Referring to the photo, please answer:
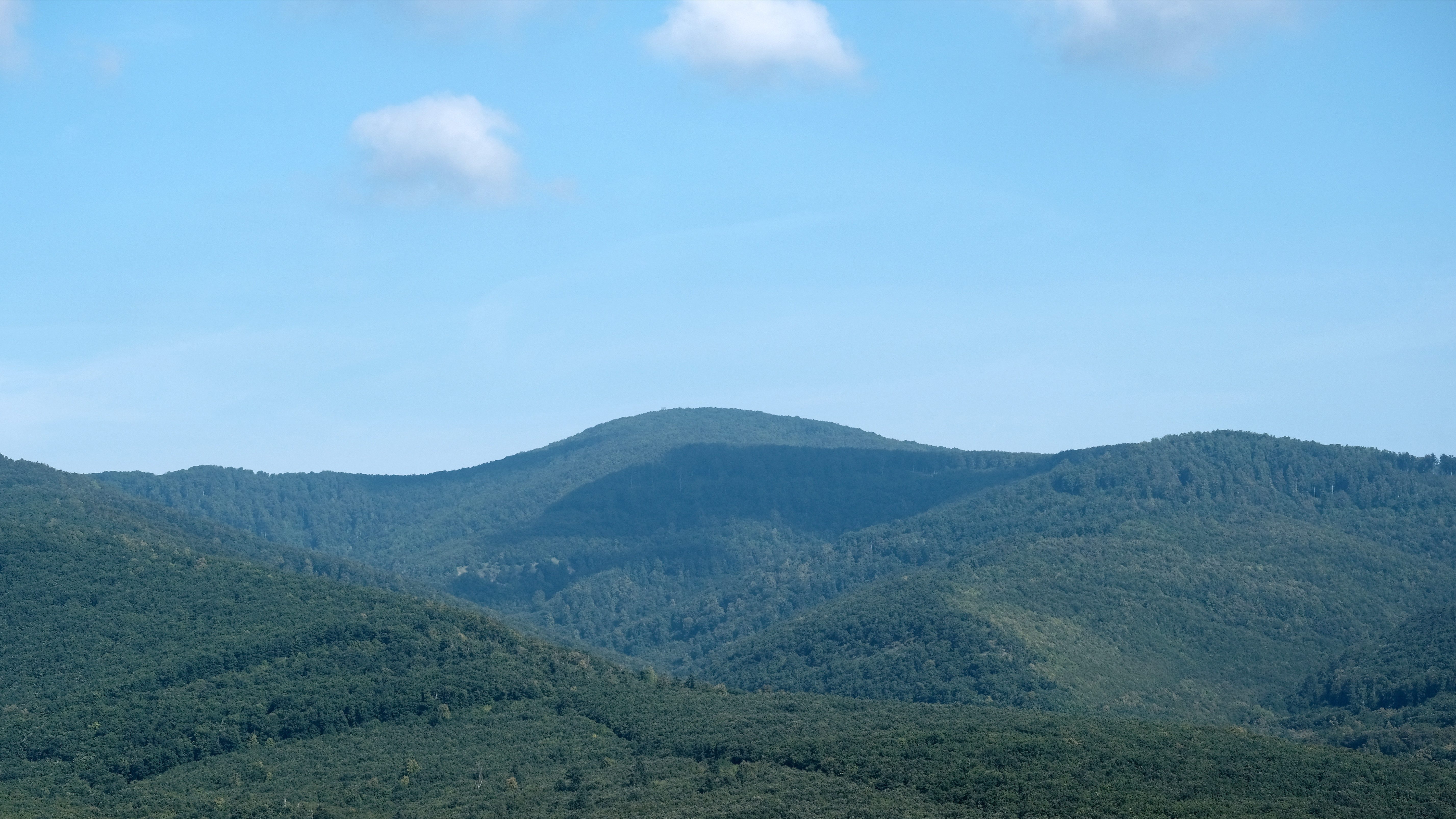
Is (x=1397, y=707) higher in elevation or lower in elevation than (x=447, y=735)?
higher

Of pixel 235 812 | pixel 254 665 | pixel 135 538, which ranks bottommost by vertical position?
pixel 235 812

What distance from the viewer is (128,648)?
525 feet

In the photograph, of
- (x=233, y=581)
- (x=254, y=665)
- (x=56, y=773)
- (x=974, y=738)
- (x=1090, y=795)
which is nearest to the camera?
(x=1090, y=795)

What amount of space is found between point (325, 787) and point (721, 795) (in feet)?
115

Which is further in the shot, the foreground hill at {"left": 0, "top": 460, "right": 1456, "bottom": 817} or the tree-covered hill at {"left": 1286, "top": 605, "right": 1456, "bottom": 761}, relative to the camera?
the tree-covered hill at {"left": 1286, "top": 605, "right": 1456, "bottom": 761}

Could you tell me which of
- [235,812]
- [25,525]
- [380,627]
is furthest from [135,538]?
[235,812]

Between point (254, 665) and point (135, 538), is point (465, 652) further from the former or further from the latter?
point (135, 538)

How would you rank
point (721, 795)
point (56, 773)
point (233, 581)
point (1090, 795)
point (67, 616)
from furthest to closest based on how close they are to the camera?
point (233, 581) < point (67, 616) < point (56, 773) < point (721, 795) < point (1090, 795)

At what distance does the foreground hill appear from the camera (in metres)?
111

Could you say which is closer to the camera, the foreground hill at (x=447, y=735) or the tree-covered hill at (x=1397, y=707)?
the foreground hill at (x=447, y=735)

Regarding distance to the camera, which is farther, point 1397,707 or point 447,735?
point 1397,707

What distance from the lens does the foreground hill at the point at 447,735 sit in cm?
11062

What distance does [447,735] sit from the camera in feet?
467

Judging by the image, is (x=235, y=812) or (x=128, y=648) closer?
(x=235, y=812)
